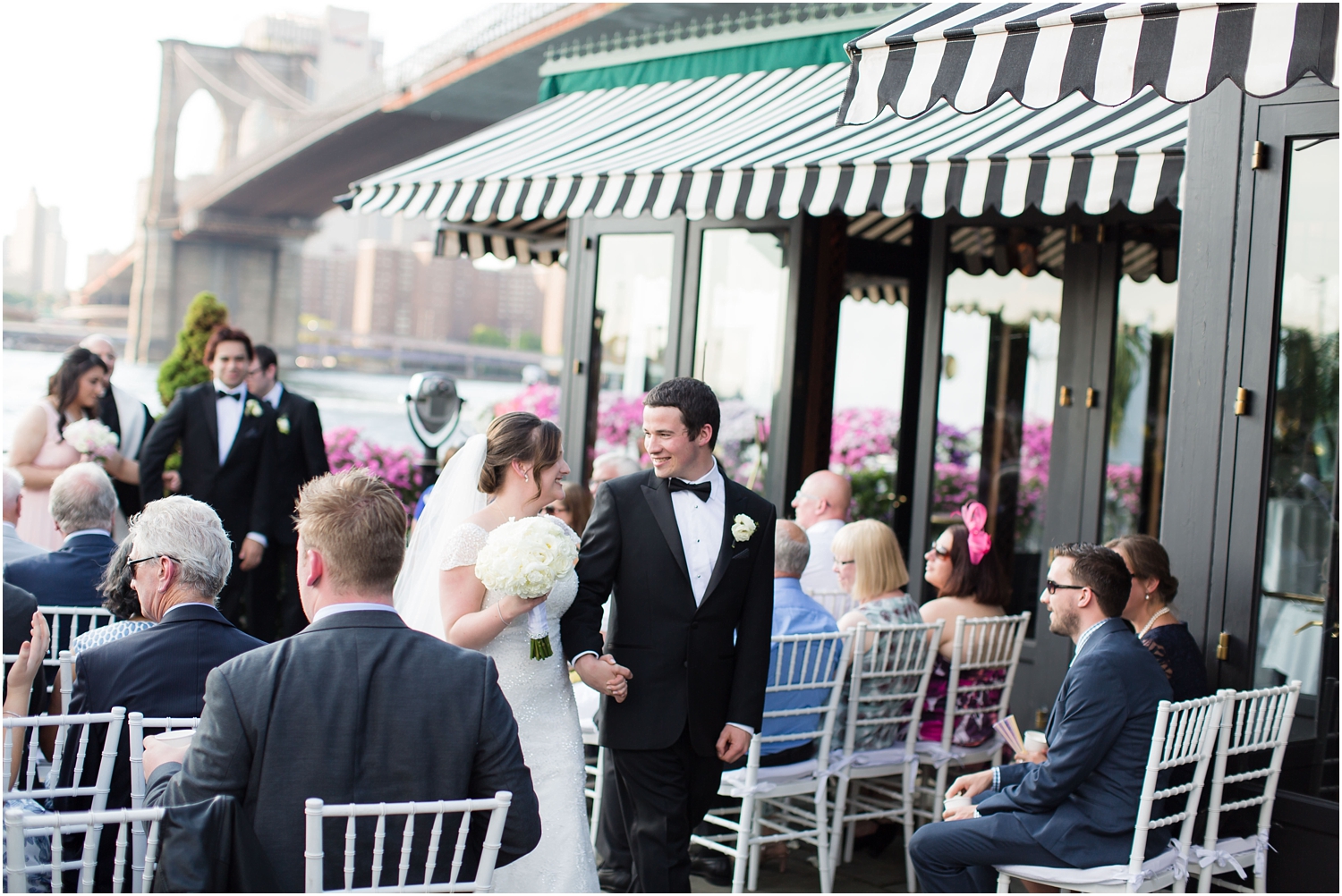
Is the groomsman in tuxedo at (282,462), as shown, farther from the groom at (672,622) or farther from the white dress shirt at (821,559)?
the groom at (672,622)

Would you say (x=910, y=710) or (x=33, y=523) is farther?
(x=33, y=523)

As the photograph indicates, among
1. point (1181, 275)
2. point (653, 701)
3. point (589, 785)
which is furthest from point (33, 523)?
point (1181, 275)

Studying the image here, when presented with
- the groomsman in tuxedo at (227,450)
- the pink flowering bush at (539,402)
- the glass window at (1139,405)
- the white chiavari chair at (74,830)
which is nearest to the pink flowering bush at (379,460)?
the pink flowering bush at (539,402)

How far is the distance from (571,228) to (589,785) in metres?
3.50

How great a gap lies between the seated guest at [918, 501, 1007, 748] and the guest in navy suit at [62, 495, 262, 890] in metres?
2.59

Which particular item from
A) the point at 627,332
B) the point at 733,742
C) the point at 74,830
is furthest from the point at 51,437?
the point at 74,830

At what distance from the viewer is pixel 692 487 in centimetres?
321

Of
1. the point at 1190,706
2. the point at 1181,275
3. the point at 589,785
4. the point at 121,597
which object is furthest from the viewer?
the point at 589,785

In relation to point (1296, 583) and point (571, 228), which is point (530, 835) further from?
point (571, 228)

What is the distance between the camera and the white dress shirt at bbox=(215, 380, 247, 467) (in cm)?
546

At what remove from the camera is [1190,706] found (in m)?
3.04

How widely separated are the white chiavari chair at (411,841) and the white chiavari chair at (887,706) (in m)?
2.10

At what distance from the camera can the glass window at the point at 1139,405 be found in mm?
5719

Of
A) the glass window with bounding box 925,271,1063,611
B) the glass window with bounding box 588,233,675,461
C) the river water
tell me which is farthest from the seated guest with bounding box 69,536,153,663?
the river water
